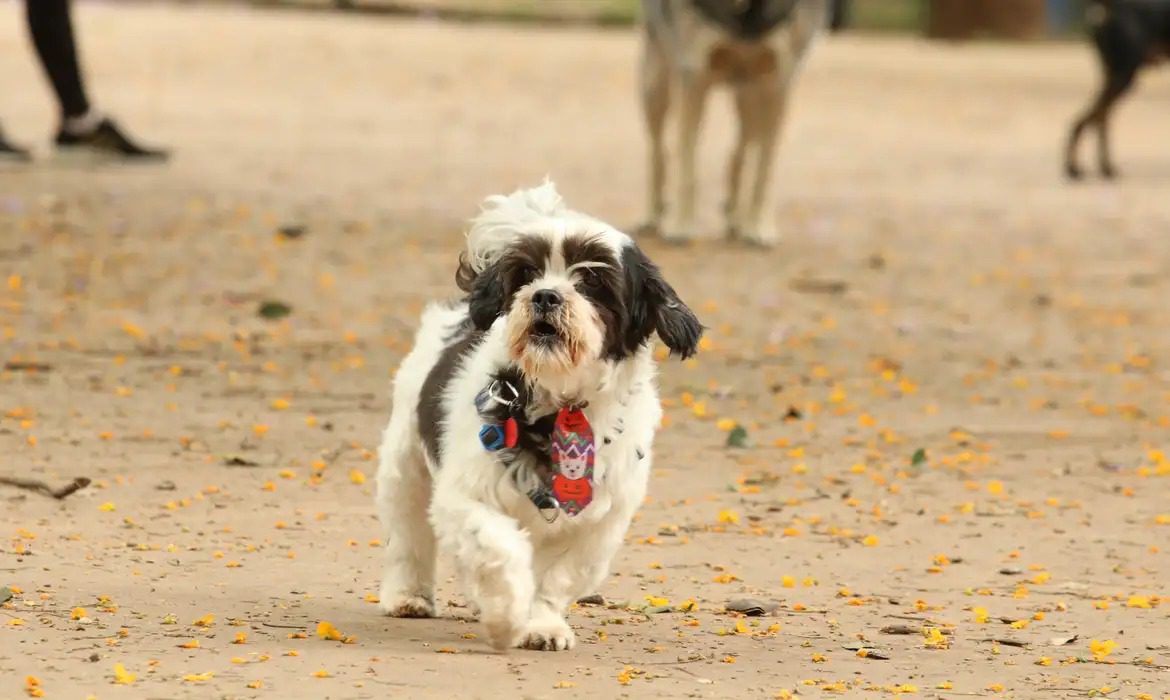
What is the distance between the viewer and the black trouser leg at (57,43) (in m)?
14.6

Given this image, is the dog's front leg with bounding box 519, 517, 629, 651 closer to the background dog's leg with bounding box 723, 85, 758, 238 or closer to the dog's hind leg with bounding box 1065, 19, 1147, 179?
the background dog's leg with bounding box 723, 85, 758, 238

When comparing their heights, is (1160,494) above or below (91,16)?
above

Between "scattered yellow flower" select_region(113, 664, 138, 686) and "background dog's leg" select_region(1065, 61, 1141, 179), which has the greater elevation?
"scattered yellow flower" select_region(113, 664, 138, 686)

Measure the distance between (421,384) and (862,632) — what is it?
1.38 metres

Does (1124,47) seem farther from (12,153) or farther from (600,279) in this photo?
(600,279)

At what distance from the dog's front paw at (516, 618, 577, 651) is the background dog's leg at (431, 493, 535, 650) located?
147 mm

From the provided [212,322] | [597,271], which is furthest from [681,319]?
[212,322]

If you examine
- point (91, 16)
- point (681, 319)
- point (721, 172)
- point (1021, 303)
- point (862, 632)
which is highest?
point (681, 319)

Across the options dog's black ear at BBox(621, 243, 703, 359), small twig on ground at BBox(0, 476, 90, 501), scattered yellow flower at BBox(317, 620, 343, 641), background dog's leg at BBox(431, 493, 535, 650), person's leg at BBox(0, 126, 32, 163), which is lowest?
person's leg at BBox(0, 126, 32, 163)

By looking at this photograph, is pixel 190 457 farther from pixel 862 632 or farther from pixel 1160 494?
pixel 1160 494

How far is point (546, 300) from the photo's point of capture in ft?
17.2

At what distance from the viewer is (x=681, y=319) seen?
559 centimetres

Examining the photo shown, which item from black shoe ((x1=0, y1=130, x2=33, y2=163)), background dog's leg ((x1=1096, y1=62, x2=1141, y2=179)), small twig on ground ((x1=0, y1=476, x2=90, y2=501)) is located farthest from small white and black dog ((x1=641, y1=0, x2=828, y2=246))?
small twig on ground ((x1=0, y1=476, x2=90, y2=501))

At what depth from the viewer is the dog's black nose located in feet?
17.2
